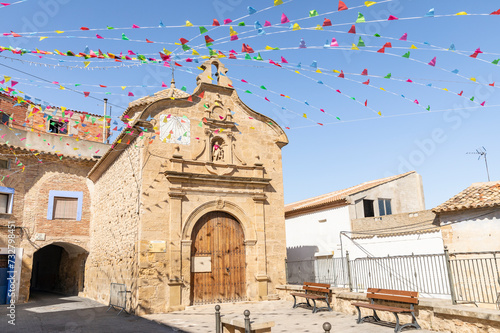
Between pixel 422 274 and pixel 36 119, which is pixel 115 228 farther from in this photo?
pixel 36 119

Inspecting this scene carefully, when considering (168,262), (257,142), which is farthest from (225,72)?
(168,262)

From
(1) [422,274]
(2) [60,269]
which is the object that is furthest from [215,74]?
(2) [60,269]

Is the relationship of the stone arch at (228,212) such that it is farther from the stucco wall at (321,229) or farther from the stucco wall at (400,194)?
the stucco wall at (400,194)

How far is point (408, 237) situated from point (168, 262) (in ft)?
28.6

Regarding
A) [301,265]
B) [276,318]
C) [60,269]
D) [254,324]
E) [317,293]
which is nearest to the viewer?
[254,324]

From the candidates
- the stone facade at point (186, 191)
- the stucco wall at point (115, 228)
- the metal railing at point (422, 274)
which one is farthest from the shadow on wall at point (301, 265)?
the stucco wall at point (115, 228)

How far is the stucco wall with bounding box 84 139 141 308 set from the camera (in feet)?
37.0

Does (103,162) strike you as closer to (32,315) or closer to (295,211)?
(32,315)

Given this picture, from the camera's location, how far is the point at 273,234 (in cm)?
1258

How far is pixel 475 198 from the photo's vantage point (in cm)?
1178

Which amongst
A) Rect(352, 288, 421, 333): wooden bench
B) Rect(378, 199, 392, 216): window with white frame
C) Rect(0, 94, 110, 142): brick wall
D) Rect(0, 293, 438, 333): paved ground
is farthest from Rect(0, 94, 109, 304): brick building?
Rect(378, 199, 392, 216): window with white frame

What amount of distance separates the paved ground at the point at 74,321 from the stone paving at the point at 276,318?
0.51 metres

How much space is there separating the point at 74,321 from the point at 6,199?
7.83 metres

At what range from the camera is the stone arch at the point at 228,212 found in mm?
11398
